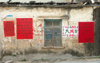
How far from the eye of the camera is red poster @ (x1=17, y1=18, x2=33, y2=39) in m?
6.47

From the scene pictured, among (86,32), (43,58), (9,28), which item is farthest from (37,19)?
(86,32)

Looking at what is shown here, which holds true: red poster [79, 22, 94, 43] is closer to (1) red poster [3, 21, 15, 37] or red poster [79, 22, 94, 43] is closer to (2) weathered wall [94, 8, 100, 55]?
(2) weathered wall [94, 8, 100, 55]

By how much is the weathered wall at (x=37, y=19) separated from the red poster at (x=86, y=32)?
304mm

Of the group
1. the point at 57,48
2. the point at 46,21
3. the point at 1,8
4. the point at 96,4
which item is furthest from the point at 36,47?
the point at 96,4

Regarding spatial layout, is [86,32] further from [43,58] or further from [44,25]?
[43,58]

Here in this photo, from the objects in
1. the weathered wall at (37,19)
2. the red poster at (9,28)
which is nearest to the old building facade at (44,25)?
the weathered wall at (37,19)

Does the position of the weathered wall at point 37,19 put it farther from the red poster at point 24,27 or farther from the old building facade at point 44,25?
the red poster at point 24,27

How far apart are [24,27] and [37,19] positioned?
3.02 ft

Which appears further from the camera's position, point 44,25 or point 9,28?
point 44,25

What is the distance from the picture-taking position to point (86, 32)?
21.5 feet

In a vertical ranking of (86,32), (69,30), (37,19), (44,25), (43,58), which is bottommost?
(43,58)

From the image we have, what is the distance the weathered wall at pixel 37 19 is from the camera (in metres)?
6.44

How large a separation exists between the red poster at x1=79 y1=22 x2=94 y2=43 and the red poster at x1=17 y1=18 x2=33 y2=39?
3.04 metres

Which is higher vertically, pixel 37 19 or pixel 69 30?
pixel 37 19
